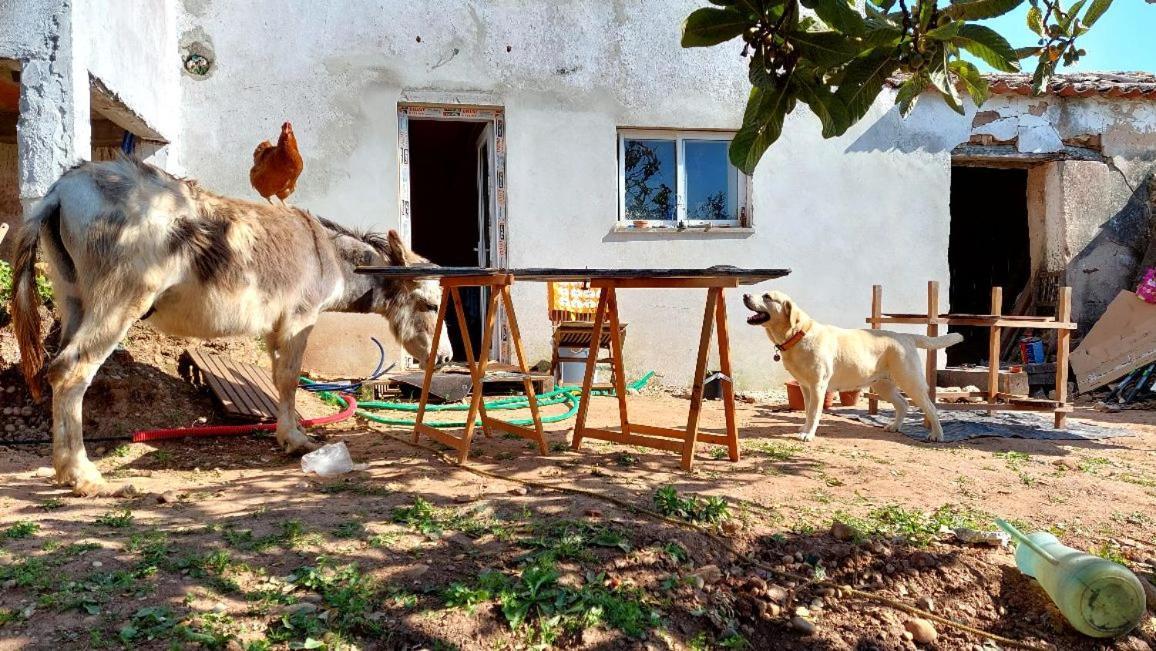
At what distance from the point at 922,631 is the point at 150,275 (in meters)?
4.15

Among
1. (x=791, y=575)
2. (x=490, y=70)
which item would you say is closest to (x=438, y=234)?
(x=490, y=70)

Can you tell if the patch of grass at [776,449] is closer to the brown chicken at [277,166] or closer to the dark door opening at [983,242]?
the brown chicken at [277,166]

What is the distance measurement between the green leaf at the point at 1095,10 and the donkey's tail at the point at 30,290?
4919 mm

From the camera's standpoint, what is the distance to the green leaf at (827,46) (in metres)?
2.42

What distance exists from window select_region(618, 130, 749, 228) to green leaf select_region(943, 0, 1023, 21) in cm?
608

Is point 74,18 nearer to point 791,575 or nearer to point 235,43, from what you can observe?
point 235,43

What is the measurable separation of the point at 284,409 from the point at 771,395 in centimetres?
584

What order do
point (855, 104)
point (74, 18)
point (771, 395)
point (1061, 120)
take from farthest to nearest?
point (1061, 120) → point (771, 395) → point (74, 18) → point (855, 104)

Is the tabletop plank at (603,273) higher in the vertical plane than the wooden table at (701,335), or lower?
higher

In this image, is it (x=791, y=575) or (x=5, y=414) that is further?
(x=5, y=414)

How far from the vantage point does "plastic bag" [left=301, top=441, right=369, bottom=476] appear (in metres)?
4.27

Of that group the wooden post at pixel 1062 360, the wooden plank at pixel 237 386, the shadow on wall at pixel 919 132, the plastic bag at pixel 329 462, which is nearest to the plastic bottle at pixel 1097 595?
the plastic bag at pixel 329 462

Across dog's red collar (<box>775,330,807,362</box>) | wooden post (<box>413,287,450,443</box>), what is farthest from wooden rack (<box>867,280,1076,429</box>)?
wooden post (<box>413,287,450,443</box>)

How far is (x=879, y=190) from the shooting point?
8.97m
